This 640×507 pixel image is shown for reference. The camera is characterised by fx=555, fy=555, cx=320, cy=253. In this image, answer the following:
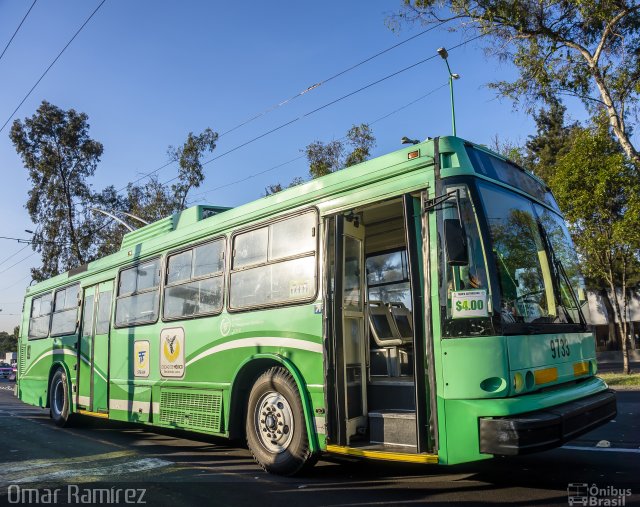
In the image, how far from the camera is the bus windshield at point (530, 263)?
496 cm

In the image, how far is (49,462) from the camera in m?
7.18

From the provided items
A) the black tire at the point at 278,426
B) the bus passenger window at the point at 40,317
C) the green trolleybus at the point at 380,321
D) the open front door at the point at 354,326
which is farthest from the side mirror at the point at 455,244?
the bus passenger window at the point at 40,317

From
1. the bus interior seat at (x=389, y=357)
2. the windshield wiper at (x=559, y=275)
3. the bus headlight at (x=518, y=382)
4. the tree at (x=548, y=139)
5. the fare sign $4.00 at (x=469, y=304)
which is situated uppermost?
the tree at (x=548, y=139)

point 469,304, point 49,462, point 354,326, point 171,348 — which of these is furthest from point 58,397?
point 469,304

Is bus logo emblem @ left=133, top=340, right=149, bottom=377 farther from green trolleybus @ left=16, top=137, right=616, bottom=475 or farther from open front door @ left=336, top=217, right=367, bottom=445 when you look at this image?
open front door @ left=336, top=217, right=367, bottom=445

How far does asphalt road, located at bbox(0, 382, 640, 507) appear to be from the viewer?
16.8ft

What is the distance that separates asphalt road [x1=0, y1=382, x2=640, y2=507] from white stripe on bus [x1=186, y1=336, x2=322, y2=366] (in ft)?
4.51

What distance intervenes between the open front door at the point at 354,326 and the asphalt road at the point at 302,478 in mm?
729

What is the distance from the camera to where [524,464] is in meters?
6.32

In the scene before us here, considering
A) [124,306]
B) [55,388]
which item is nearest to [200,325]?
[124,306]

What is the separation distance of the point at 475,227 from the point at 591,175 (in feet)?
50.0

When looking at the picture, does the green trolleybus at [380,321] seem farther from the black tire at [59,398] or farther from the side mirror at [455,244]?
the black tire at [59,398]

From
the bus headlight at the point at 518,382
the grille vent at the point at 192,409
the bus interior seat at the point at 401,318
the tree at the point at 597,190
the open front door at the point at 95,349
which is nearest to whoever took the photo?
the bus headlight at the point at 518,382

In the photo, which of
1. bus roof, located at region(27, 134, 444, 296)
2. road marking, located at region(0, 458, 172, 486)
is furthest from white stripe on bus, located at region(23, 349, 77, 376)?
road marking, located at region(0, 458, 172, 486)
